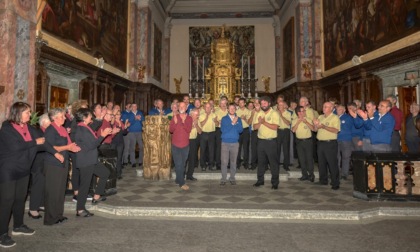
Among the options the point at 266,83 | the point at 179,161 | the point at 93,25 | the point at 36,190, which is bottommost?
the point at 36,190

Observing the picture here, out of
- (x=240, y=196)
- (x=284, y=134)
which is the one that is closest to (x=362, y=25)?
(x=284, y=134)

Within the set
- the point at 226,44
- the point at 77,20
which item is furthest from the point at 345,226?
the point at 226,44

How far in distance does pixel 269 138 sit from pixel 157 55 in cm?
1382

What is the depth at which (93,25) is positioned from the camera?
11.0 m

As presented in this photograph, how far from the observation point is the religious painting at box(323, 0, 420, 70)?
8.07 meters

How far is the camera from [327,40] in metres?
13.6

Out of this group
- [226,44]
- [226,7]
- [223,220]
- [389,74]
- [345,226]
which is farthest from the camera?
[226,7]

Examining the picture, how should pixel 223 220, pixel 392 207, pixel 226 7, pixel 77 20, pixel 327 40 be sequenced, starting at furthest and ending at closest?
1. pixel 226 7
2. pixel 327 40
3. pixel 77 20
4. pixel 392 207
5. pixel 223 220

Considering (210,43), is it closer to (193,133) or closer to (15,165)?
(193,133)

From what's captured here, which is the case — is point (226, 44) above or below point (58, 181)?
above

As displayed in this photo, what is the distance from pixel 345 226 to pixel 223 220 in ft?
5.78

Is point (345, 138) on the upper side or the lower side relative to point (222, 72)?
lower

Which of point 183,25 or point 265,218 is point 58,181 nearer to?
point 265,218

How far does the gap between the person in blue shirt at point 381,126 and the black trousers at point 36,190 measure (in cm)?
593
